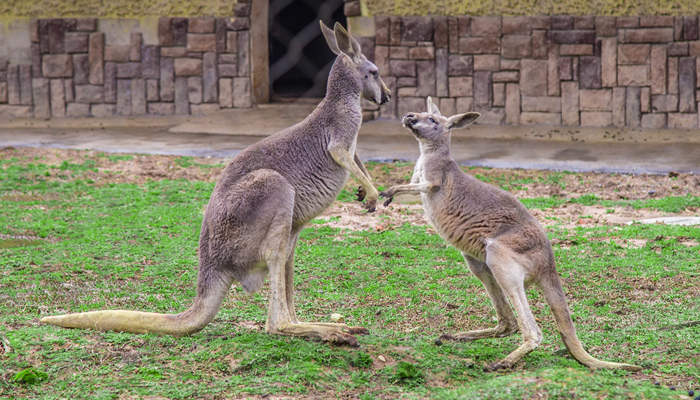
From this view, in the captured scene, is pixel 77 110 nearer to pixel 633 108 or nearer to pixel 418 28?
pixel 418 28

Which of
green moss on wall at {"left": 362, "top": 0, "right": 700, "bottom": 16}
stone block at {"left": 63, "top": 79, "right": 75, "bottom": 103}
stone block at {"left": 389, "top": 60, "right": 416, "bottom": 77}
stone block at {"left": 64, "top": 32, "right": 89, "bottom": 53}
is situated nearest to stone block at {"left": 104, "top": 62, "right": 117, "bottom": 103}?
stone block at {"left": 64, "top": 32, "right": 89, "bottom": 53}

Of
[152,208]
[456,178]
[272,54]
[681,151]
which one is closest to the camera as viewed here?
[456,178]

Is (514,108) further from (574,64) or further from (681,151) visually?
(681,151)

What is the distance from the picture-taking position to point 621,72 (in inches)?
447

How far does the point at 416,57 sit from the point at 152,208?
515 centimetres

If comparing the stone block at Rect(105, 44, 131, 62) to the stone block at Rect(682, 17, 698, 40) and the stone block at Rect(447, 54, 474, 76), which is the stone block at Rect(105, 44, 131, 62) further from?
the stone block at Rect(682, 17, 698, 40)

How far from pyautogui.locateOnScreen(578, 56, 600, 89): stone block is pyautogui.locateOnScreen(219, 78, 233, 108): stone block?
4.82 meters

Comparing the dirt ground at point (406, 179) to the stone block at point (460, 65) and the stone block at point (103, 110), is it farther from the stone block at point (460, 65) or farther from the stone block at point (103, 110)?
the stone block at point (460, 65)

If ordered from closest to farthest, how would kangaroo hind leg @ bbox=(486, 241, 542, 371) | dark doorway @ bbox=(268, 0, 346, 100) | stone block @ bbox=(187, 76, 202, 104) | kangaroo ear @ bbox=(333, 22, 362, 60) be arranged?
1. kangaroo hind leg @ bbox=(486, 241, 542, 371)
2. kangaroo ear @ bbox=(333, 22, 362, 60)
3. stone block @ bbox=(187, 76, 202, 104)
4. dark doorway @ bbox=(268, 0, 346, 100)

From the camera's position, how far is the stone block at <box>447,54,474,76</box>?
11.9 m

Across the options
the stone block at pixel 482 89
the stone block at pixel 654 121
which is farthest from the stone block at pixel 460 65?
the stone block at pixel 654 121

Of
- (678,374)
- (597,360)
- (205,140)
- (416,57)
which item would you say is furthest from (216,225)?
(416,57)

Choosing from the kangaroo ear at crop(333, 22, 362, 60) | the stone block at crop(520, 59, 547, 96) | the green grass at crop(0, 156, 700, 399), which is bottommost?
the green grass at crop(0, 156, 700, 399)

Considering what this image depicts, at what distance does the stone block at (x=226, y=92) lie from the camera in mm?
12812
